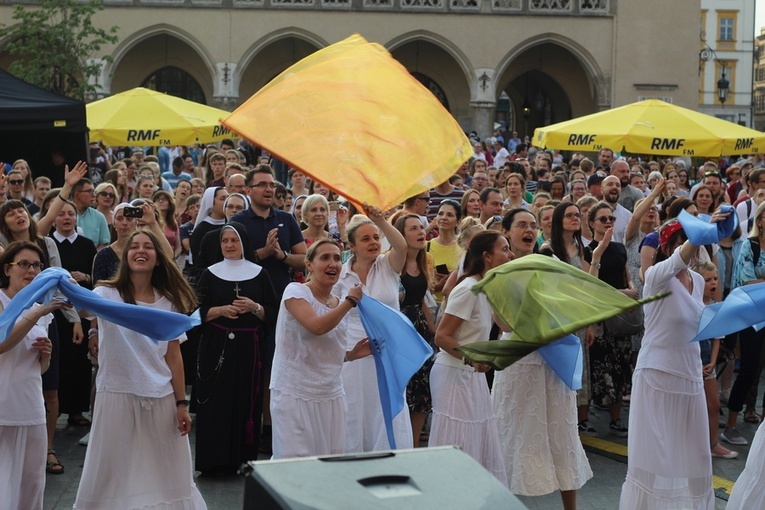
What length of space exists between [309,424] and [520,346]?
150cm

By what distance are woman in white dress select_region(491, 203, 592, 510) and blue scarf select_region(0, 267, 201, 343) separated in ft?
7.32

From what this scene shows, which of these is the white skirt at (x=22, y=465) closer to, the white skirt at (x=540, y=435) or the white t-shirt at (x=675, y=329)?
the white skirt at (x=540, y=435)

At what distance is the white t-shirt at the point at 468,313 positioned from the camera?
23.9ft

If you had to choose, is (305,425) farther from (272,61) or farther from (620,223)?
(272,61)

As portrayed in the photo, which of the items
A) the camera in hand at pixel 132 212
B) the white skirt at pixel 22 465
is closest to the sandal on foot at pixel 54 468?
the white skirt at pixel 22 465

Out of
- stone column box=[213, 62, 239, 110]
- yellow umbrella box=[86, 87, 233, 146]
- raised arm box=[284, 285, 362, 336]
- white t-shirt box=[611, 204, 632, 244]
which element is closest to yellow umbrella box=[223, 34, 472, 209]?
raised arm box=[284, 285, 362, 336]

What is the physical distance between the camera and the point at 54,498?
8031 mm

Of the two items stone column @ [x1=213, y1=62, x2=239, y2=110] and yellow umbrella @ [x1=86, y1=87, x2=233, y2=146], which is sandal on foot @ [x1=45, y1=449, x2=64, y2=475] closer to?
yellow umbrella @ [x1=86, y1=87, x2=233, y2=146]

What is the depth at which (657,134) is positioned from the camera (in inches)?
639

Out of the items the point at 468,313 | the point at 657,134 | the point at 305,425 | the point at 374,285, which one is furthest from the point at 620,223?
the point at 305,425

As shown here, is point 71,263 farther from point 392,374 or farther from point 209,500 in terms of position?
point 392,374

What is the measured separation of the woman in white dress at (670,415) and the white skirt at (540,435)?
38 cm

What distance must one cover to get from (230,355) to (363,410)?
1404mm

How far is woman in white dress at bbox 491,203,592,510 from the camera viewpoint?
745 cm
